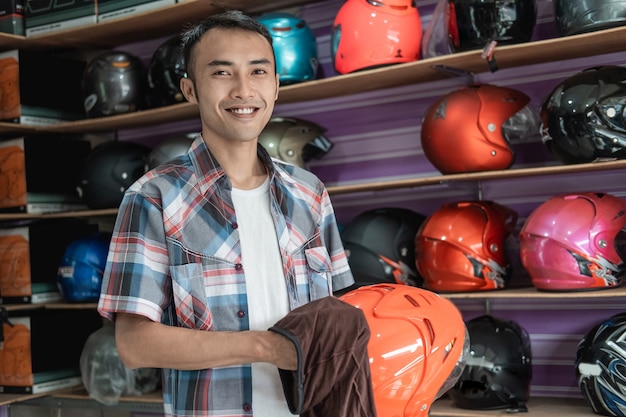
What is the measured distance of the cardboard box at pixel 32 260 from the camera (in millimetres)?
4355

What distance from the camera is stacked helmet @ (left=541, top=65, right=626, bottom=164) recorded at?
2.97m

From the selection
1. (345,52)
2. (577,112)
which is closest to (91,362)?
(345,52)

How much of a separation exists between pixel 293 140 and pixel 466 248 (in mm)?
978

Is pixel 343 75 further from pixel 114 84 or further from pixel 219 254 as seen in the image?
pixel 219 254

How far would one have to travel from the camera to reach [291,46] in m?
3.66

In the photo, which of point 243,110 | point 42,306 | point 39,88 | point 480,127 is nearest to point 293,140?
A: point 480,127

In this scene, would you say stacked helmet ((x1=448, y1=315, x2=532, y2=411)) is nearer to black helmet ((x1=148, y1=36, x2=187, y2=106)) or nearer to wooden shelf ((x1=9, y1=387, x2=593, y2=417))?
wooden shelf ((x1=9, y1=387, x2=593, y2=417))

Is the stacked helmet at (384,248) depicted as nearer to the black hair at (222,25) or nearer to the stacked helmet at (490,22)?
the stacked helmet at (490,22)

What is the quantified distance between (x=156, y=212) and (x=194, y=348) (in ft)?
1.03

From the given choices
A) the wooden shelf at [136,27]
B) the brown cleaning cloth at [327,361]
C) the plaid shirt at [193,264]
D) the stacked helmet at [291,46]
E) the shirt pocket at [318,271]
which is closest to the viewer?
the brown cleaning cloth at [327,361]

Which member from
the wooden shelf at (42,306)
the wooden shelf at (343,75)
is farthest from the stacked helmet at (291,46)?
the wooden shelf at (42,306)

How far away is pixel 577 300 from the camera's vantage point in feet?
11.3

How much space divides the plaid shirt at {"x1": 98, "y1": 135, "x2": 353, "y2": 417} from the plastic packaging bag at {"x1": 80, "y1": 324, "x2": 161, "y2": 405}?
7.66 feet

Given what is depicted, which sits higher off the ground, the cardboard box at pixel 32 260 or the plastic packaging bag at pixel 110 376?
the cardboard box at pixel 32 260
